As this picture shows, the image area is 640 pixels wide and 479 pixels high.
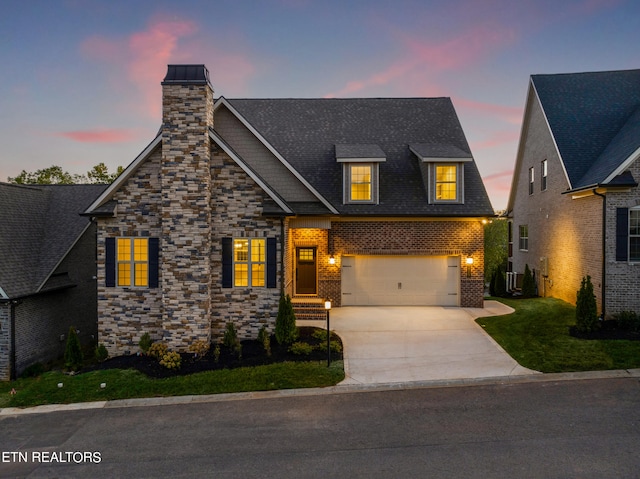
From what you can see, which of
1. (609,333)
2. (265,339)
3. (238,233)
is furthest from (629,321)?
(238,233)

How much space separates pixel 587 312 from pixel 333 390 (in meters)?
9.01

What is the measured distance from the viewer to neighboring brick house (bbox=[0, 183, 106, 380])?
12.4 metres

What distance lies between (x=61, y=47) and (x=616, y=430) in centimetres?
2738

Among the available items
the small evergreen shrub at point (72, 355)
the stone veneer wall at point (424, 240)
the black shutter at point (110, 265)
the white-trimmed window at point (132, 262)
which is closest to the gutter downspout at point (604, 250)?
the stone veneer wall at point (424, 240)

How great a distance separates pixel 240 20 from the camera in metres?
19.0

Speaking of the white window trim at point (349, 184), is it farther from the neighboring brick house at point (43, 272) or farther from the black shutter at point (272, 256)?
the neighboring brick house at point (43, 272)

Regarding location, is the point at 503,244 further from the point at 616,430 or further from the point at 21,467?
the point at 21,467

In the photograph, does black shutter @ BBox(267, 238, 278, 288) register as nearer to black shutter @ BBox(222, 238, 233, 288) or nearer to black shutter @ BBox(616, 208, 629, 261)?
black shutter @ BBox(222, 238, 233, 288)

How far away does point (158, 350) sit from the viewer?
1160cm

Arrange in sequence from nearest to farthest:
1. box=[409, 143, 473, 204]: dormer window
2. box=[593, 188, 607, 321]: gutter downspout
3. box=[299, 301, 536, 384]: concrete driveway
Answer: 1. box=[299, 301, 536, 384]: concrete driveway
2. box=[593, 188, 607, 321]: gutter downspout
3. box=[409, 143, 473, 204]: dormer window

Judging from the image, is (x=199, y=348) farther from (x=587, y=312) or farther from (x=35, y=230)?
A: (x=587, y=312)

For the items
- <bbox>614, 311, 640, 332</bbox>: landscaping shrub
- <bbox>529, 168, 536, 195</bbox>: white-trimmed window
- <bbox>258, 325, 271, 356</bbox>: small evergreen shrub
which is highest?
<bbox>529, 168, 536, 195</bbox>: white-trimmed window

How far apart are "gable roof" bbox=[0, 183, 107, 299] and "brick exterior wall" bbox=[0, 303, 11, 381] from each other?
0.53m

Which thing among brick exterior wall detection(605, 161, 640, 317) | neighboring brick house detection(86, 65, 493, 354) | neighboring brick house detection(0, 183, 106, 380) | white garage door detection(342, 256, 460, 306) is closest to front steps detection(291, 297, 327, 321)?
neighboring brick house detection(86, 65, 493, 354)
